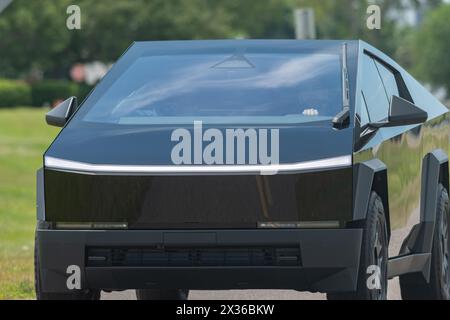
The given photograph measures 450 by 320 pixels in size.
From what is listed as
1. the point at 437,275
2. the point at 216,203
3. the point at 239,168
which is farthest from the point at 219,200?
the point at 437,275

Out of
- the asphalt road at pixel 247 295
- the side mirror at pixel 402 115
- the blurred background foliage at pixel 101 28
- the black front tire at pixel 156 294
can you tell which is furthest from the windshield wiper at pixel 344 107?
the blurred background foliage at pixel 101 28

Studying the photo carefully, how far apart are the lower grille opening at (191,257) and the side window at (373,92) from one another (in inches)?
40.5

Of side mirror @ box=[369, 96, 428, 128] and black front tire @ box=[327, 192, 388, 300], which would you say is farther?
side mirror @ box=[369, 96, 428, 128]

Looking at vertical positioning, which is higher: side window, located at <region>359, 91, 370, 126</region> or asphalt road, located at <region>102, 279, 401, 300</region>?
side window, located at <region>359, 91, 370, 126</region>

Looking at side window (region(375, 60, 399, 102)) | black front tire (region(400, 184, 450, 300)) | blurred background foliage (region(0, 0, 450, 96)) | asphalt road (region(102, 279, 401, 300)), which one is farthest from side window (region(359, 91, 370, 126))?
blurred background foliage (region(0, 0, 450, 96))

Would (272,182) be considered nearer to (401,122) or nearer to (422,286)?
(401,122)

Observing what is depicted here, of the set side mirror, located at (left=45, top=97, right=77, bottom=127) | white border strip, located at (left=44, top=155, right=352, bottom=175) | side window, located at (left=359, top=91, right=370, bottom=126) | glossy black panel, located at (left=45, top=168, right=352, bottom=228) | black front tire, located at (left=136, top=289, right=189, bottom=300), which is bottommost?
black front tire, located at (left=136, top=289, right=189, bottom=300)

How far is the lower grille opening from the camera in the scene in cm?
752

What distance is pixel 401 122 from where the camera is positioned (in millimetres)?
8188

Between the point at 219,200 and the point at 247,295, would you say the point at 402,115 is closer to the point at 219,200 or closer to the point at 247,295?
the point at 219,200

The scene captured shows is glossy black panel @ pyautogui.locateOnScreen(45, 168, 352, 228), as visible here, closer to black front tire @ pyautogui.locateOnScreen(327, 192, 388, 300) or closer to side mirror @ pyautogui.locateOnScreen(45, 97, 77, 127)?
black front tire @ pyautogui.locateOnScreen(327, 192, 388, 300)

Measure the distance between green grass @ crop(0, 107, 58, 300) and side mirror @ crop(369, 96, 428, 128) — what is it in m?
3.95
